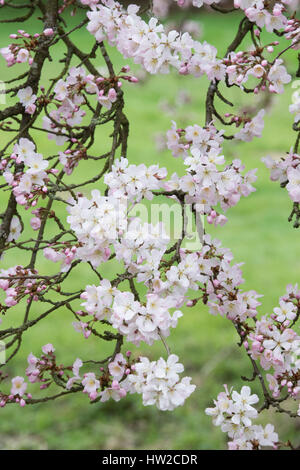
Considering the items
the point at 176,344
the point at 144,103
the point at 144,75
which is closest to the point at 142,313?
the point at 176,344

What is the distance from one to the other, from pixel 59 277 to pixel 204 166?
1.97 feet

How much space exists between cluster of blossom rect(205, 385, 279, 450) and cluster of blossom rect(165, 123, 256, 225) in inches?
24.2

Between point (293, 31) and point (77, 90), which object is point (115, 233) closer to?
point (77, 90)

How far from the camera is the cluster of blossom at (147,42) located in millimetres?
2342

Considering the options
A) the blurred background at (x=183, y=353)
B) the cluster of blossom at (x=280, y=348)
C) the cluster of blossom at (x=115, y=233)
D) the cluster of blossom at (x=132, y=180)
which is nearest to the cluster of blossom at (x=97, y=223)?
the cluster of blossom at (x=115, y=233)

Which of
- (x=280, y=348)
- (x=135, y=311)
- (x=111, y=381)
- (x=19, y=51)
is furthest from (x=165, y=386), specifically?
(x=19, y=51)

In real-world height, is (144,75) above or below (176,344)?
above

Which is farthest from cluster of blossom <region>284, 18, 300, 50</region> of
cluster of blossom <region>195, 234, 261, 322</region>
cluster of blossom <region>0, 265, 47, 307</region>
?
cluster of blossom <region>0, 265, 47, 307</region>

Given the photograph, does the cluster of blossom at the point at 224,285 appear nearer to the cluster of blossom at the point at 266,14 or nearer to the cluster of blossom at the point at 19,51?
the cluster of blossom at the point at 266,14

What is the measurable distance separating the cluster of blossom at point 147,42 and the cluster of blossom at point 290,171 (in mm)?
397

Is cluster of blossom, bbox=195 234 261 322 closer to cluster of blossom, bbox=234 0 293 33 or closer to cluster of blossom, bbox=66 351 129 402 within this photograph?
cluster of blossom, bbox=66 351 129 402

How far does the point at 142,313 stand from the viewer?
1.89 metres

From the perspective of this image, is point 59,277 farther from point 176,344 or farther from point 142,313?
point 176,344

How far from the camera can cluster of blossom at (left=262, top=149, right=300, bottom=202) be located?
230 centimetres
